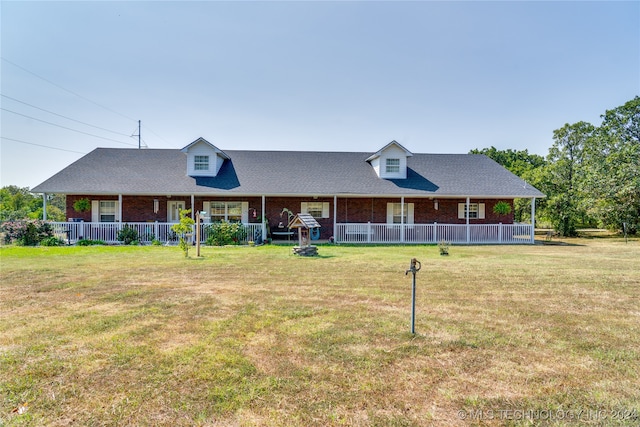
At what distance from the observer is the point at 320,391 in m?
3.07

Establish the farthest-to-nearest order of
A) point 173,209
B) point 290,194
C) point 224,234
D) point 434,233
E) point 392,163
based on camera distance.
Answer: point 392,163, point 173,209, point 434,233, point 290,194, point 224,234

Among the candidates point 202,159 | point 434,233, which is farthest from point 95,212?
point 434,233

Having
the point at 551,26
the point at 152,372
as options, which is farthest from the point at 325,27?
the point at 152,372

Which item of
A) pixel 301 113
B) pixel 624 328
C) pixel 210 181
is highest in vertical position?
pixel 301 113

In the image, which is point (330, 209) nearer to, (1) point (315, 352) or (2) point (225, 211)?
(2) point (225, 211)

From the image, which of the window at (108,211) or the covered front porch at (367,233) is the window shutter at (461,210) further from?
the window at (108,211)

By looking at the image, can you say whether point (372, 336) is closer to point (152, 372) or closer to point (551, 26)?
point (152, 372)

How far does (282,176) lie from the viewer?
19.8m

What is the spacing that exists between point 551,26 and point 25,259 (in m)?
20.4

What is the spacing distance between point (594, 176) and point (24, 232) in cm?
3469

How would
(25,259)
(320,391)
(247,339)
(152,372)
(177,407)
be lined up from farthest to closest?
(25,259) < (247,339) < (152,372) < (320,391) < (177,407)

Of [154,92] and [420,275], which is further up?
[154,92]

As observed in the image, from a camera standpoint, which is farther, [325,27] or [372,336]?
[325,27]

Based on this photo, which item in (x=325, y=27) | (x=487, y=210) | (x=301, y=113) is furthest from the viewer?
(x=301, y=113)
